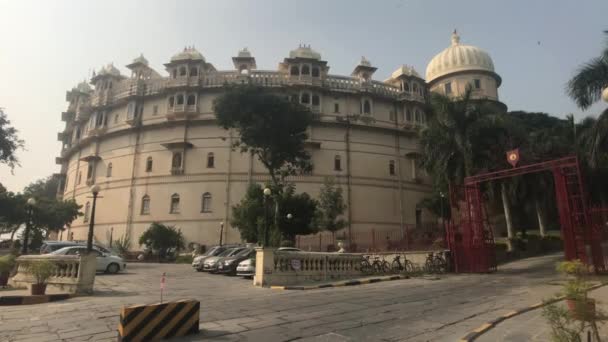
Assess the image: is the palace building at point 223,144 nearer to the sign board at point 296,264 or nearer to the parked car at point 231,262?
the parked car at point 231,262

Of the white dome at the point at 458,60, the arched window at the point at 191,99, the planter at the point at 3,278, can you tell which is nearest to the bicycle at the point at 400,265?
the planter at the point at 3,278

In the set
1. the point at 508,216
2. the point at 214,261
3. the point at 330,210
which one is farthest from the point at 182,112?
the point at 508,216

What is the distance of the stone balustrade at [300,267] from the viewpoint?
540 inches

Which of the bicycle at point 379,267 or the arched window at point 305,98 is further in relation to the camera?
the arched window at point 305,98

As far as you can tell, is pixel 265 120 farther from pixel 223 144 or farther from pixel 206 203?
pixel 206 203

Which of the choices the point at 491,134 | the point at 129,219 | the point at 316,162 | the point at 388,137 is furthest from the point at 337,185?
the point at 129,219

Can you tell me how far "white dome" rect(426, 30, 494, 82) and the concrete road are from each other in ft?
108

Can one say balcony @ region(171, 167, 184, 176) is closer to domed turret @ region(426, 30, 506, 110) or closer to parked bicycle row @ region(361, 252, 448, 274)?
parked bicycle row @ region(361, 252, 448, 274)

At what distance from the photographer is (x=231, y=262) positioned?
18.5 meters

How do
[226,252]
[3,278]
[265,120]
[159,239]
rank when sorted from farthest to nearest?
[159,239] → [265,120] → [226,252] → [3,278]

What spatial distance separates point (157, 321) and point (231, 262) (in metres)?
12.8

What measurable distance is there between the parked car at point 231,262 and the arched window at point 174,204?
17.8 m

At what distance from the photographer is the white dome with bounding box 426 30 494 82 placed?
41.1 m

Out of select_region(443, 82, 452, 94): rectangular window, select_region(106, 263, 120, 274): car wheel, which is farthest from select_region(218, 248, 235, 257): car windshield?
select_region(443, 82, 452, 94): rectangular window
